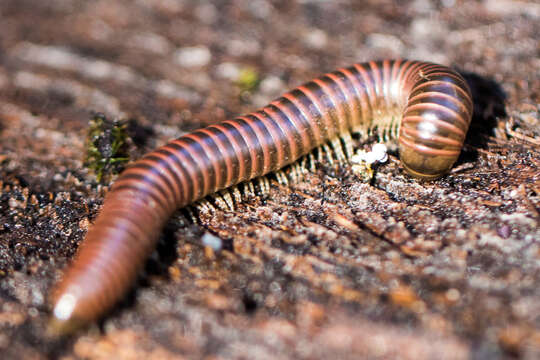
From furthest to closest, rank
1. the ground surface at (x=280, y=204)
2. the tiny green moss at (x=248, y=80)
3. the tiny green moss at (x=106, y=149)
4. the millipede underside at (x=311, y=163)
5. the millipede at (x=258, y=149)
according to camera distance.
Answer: the tiny green moss at (x=248, y=80) → the tiny green moss at (x=106, y=149) → the millipede underside at (x=311, y=163) → the millipede at (x=258, y=149) → the ground surface at (x=280, y=204)

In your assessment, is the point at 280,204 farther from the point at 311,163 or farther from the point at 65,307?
the point at 65,307

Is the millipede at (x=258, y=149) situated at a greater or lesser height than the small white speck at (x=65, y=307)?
greater

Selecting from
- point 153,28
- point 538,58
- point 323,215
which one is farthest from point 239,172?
point 538,58

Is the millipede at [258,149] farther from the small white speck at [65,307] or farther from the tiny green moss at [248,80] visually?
the tiny green moss at [248,80]

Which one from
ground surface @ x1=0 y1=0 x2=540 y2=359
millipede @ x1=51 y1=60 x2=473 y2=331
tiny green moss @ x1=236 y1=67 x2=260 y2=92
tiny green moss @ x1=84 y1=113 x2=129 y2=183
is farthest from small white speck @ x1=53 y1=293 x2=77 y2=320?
tiny green moss @ x1=236 y1=67 x2=260 y2=92

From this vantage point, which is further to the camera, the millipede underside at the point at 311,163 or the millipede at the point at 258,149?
the millipede underside at the point at 311,163

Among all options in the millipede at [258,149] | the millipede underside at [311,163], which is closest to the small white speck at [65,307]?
the millipede at [258,149]

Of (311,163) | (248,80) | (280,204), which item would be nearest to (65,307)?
(280,204)
